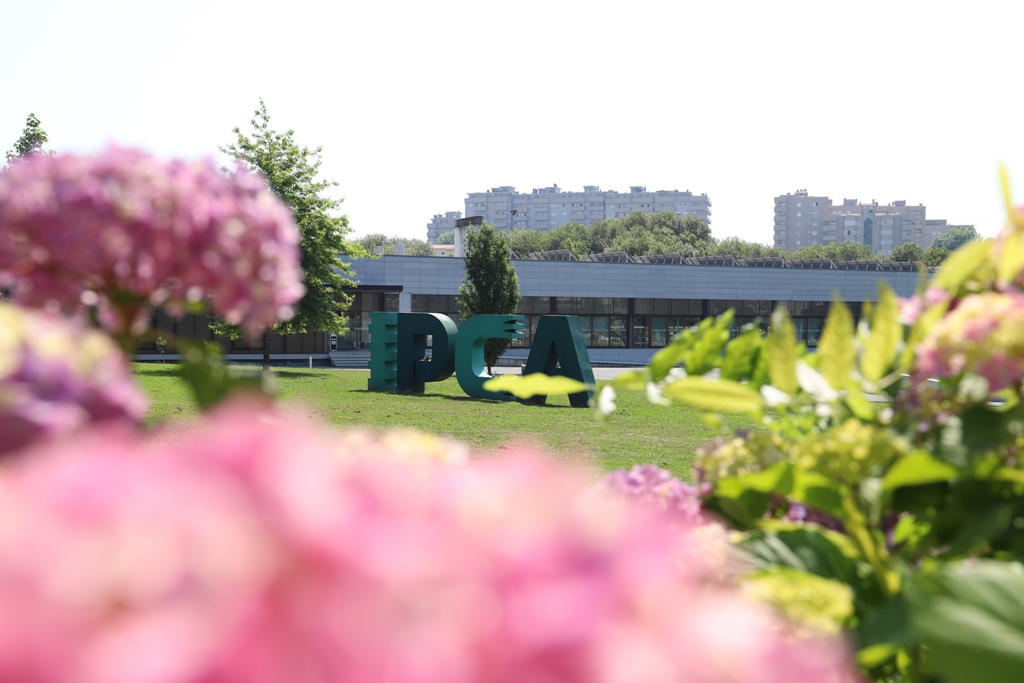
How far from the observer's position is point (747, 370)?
1372 mm

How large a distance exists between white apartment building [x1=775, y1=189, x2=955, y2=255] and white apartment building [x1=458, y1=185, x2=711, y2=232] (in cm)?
1710

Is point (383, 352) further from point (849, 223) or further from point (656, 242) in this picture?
point (849, 223)

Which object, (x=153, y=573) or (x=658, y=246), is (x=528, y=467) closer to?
(x=153, y=573)

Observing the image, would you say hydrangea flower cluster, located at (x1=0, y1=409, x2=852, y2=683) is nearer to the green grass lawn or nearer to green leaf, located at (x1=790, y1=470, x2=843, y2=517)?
green leaf, located at (x1=790, y1=470, x2=843, y2=517)

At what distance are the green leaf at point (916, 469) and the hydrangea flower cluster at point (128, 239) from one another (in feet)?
2.45

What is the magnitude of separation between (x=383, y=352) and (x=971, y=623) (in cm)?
2466

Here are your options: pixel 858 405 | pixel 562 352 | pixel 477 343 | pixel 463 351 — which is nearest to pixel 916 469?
pixel 858 405

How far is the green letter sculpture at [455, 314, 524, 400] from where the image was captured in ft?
73.9

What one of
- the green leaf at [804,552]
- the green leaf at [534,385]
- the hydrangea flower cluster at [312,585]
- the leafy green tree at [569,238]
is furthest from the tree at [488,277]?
the leafy green tree at [569,238]

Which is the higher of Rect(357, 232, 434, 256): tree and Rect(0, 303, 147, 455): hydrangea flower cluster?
Rect(357, 232, 434, 256): tree

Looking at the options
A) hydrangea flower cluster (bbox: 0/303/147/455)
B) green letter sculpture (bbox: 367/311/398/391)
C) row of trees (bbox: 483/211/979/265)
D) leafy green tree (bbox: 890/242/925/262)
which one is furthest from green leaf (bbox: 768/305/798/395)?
leafy green tree (bbox: 890/242/925/262)

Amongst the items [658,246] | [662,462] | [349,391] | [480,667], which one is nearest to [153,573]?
[480,667]

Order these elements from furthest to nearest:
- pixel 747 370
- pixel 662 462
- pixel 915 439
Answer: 1. pixel 662 462
2. pixel 747 370
3. pixel 915 439

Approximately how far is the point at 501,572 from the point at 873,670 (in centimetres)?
93
